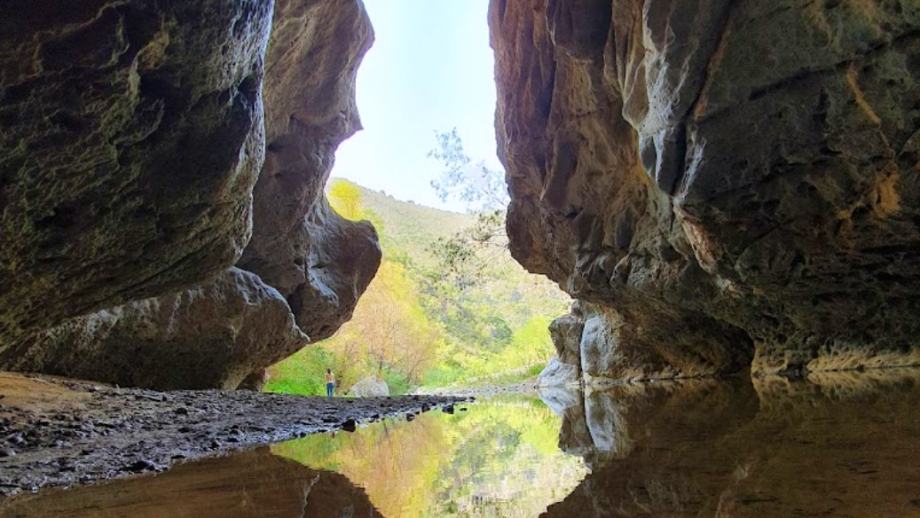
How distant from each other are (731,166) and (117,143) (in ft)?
19.1

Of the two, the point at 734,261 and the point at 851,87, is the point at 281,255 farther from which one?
the point at 851,87

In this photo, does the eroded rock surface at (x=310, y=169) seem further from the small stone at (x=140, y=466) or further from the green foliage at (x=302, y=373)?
the green foliage at (x=302, y=373)

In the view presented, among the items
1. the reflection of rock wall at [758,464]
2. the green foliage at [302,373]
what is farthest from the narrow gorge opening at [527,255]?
the green foliage at [302,373]

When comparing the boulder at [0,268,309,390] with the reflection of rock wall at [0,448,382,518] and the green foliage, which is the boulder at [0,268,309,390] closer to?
the reflection of rock wall at [0,448,382,518]

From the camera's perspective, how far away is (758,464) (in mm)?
2088

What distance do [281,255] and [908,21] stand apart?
1254 cm

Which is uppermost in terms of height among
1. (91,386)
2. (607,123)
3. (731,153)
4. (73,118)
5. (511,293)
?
(511,293)

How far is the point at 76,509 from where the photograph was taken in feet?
7.52

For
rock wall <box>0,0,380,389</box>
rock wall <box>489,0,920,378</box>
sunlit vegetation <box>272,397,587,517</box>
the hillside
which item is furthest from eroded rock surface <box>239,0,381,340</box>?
sunlit vegetation <box>272,397,587,517</box>

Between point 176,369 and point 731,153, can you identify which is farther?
point 176,369

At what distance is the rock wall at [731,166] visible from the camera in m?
5.68

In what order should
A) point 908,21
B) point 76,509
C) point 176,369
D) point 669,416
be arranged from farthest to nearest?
point 176,369 → point 908,21 → point 669,416 → point 76,509

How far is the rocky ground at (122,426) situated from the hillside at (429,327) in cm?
1375

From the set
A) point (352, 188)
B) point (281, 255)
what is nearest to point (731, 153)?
point (281, 255)
